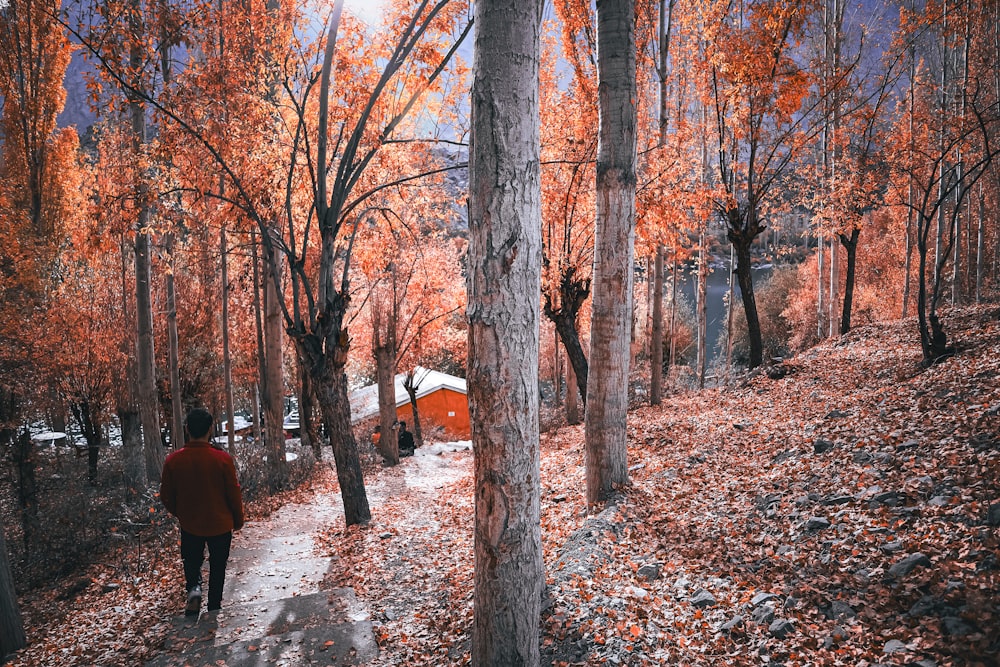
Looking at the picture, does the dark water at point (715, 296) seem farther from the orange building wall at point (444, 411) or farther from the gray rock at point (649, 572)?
the gray rock at point (649, 572)

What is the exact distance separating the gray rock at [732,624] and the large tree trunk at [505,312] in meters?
1.48

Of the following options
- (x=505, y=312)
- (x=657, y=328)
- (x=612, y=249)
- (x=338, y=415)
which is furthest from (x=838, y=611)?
(x=657, y=328)

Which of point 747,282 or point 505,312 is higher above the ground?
point 747,282

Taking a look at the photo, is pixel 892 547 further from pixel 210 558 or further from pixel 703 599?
pixel 210 558

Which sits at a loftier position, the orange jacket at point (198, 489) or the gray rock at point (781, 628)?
the orange jacket at point (198, 489)

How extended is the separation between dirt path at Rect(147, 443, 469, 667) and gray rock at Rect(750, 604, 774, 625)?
2576mm

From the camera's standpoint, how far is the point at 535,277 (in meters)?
2.63

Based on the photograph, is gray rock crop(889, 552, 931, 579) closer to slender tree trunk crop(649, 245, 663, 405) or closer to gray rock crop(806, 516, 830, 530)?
gray rock crop(806, 516, 830, 530)

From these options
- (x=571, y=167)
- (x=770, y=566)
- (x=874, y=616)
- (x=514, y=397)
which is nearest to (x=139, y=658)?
(x=514, y=397)

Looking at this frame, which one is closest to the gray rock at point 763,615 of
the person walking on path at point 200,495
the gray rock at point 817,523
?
the gray rock at point 817,523

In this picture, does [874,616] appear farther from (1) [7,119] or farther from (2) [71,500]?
(1) [7,119]

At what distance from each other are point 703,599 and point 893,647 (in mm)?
1143

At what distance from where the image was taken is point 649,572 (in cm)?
416

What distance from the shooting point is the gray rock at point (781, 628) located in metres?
3.11
